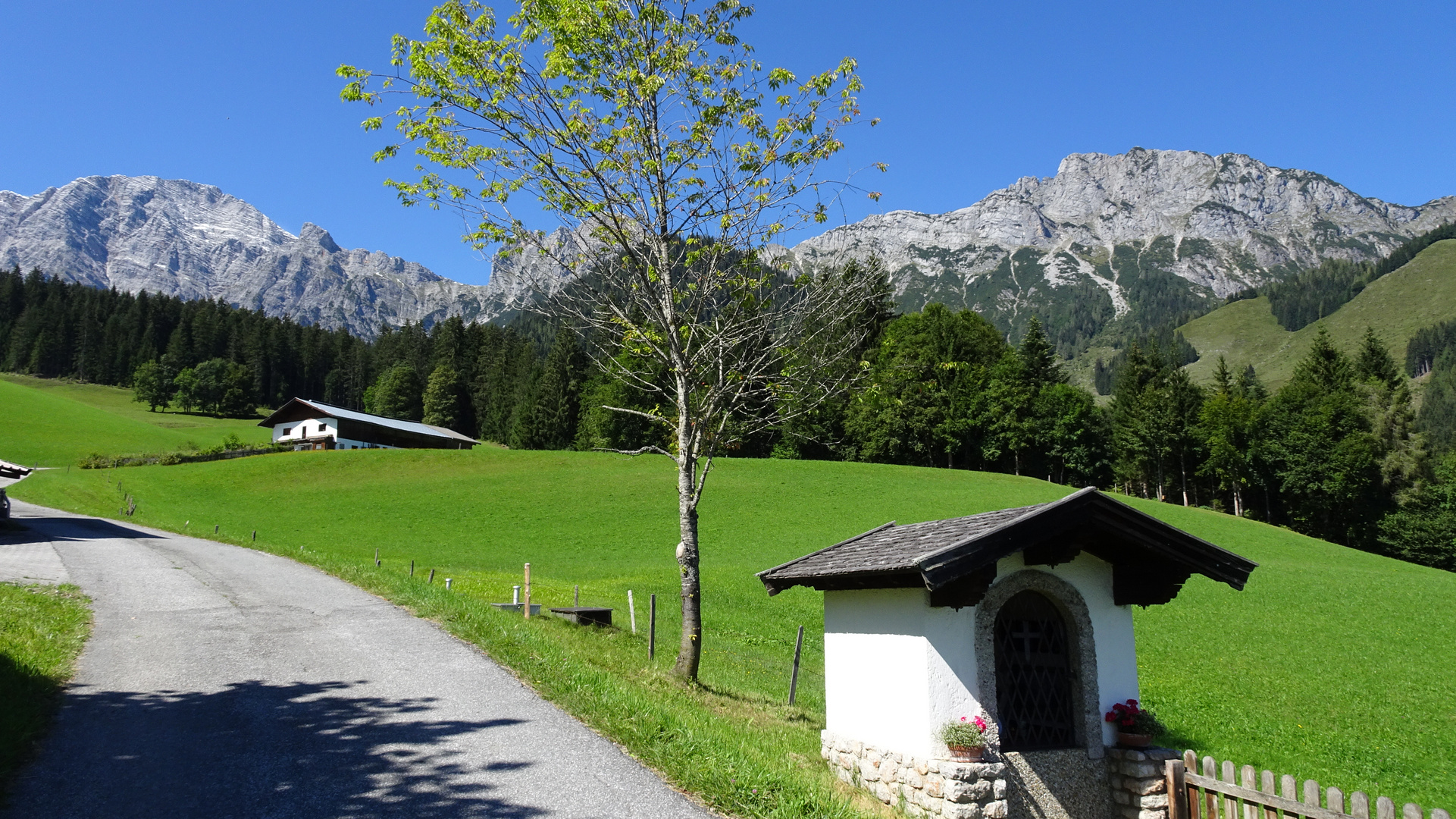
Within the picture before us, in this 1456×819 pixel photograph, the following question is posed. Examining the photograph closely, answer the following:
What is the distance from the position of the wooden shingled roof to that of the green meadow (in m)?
2.23

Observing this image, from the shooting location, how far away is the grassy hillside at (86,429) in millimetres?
65375

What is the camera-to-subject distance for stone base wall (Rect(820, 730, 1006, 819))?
794 centimetres

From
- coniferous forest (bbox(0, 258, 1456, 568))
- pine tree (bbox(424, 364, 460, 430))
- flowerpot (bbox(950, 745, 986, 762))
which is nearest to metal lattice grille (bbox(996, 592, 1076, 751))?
flowerpot (bbox(950, 745, 986, 762))

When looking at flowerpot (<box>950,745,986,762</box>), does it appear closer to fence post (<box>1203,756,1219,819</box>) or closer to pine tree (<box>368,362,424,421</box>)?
fence post (<box>1203,756,1219,819</box>)

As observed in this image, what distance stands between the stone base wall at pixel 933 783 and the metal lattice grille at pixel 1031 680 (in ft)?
2.61

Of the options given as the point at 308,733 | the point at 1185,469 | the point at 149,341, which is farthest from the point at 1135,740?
the point at 149,341

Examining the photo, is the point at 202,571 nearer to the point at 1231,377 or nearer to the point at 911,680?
the point at 911,680

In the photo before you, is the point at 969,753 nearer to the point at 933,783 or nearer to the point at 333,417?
the point at 933,783

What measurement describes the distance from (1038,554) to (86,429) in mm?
89772

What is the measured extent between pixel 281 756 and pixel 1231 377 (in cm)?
9494

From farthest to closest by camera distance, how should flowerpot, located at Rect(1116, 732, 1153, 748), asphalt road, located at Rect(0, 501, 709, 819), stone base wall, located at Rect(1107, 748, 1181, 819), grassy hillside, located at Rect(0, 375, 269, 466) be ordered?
grassy hillside, located at Rect(0, 375, 269, 466), flowerpot, located at Rect(1116, 732, 1153, 748), stone base wall, located at Rect(1107, 748, 1181, 819), asphalt road, located at Rect(0, 501, 709, 819)

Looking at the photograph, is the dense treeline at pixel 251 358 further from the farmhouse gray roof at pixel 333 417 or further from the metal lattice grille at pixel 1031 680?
the metal lattice grille at pixel 1031 680

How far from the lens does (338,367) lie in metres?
126

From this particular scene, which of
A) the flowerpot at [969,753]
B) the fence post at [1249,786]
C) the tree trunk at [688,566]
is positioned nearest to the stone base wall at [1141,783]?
the fence post at [1249,786]
